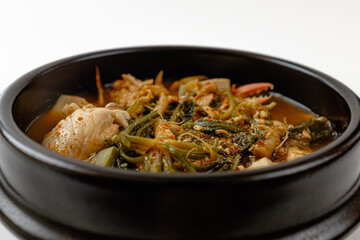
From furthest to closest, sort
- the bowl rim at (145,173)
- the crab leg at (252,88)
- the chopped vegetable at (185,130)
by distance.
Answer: the crab leg at (252,88), the chopped vegetable at (185,130), the bowl rim at (145,173)

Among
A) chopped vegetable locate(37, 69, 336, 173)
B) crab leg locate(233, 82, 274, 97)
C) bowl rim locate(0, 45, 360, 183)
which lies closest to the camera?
bowl rim locate(0, 45, 360, 183)

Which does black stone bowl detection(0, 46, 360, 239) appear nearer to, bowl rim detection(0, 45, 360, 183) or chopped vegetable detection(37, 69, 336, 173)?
bowl rim detection(0, 45, 360, 183)

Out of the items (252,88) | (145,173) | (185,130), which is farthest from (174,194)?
(252,88)

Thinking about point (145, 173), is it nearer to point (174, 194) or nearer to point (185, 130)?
point (174, 194)

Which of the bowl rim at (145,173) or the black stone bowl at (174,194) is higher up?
the bowl rim at (145,173)

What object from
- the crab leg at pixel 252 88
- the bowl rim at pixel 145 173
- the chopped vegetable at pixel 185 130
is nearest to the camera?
the bowl rim at pixel 145 173

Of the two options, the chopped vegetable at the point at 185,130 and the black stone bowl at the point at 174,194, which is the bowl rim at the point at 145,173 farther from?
the chopped vegetable at the point at 185,130

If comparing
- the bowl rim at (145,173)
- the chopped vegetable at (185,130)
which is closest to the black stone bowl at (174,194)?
the bowl rim at (145,173)

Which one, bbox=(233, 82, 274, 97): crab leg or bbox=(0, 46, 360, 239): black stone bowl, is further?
bbox=(233, 82, 274, 97): crab leg

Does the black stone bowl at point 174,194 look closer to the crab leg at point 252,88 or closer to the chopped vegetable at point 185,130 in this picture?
the chopped vegetable at point 185,130

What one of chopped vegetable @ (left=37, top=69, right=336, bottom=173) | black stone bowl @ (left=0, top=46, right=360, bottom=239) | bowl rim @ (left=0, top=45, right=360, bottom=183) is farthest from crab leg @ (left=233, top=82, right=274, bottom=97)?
black stone bowl @ (left=0, top=46, right=360, bottom=239)

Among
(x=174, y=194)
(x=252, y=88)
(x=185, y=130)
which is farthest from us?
(x=252, y=88)

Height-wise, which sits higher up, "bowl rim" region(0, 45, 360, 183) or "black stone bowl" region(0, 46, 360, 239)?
"bowl rim" region(0, 45, 360, 183)

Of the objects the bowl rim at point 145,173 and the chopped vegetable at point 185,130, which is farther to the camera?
the chopped vegetable at point 185,130
